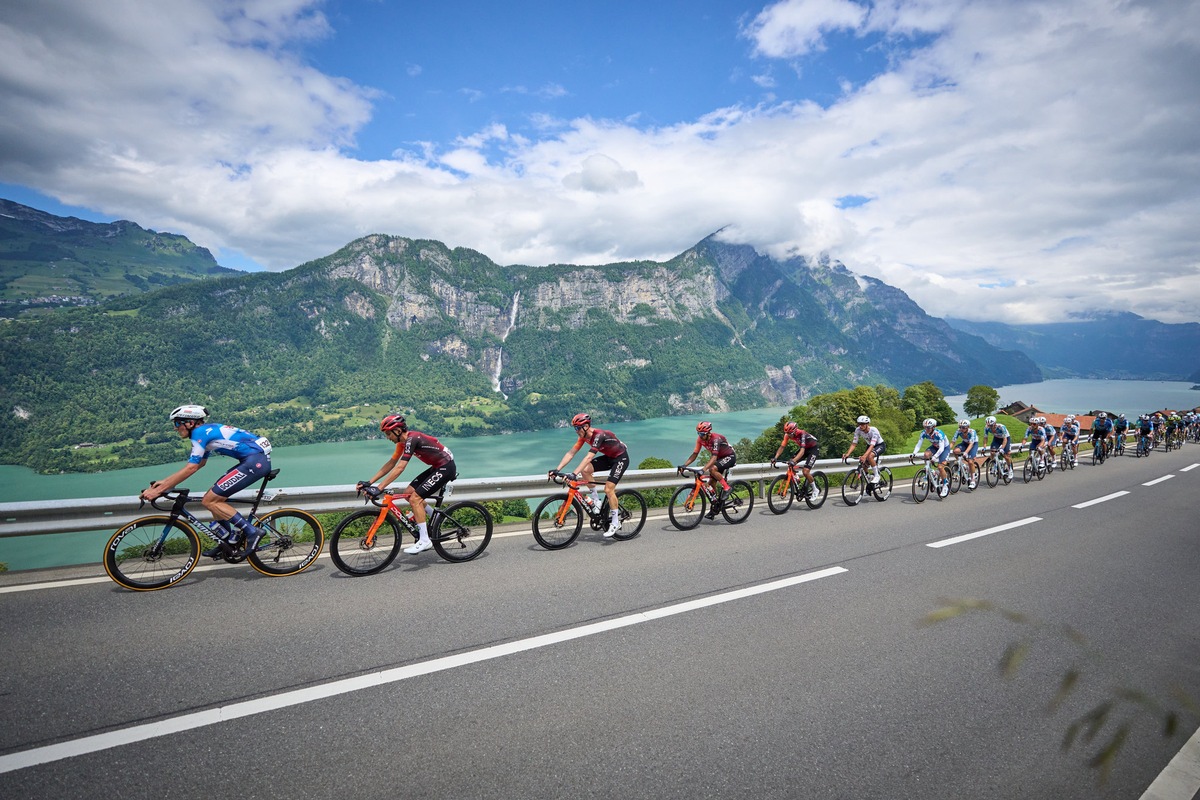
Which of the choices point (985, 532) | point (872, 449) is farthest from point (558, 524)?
point (872, 449)

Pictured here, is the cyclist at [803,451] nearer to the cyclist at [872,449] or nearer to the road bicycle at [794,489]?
the road bicycle at [794,489]

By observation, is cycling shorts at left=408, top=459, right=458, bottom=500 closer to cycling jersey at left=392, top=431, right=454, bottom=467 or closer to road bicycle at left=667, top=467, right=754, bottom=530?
cycling jersey at left=392, top=431, right=454, bottom=467

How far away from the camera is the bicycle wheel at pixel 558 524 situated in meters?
Answer: 8.22

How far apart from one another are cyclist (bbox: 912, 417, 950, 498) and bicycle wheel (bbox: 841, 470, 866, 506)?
156 centimetres

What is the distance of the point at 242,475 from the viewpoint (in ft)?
22.0

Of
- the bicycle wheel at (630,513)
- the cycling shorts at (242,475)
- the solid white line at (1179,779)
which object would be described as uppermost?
the cycling shorts at (242,475)

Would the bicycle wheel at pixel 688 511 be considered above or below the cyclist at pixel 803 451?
below

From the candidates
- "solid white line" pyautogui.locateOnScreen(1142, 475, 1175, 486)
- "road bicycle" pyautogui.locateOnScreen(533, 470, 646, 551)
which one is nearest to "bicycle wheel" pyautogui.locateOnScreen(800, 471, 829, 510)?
"road bicycle" pyautogui.locateOnScreen(533, 470, 646, 551)

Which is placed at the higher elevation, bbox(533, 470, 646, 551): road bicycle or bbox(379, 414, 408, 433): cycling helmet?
bbox(379, 414, 408, 433): cycling helmet

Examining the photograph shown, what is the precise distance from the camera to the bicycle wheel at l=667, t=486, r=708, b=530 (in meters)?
9.86

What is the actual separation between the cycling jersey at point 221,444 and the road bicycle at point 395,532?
141cm

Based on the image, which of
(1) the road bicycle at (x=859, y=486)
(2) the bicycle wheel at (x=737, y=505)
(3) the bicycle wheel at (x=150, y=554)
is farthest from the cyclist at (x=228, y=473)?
(1) the road bicycle at (x=859, y=486)

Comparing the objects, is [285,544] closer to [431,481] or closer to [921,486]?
[431,481]

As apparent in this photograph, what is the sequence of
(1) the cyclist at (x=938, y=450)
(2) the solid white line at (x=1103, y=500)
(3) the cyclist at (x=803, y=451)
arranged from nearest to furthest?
1. (3) the cyclist at (x=803, y=451)
2. (2) the solid white line at (x=1103, y=500)
3. (1) the cyclist at (x=938, y=450)
